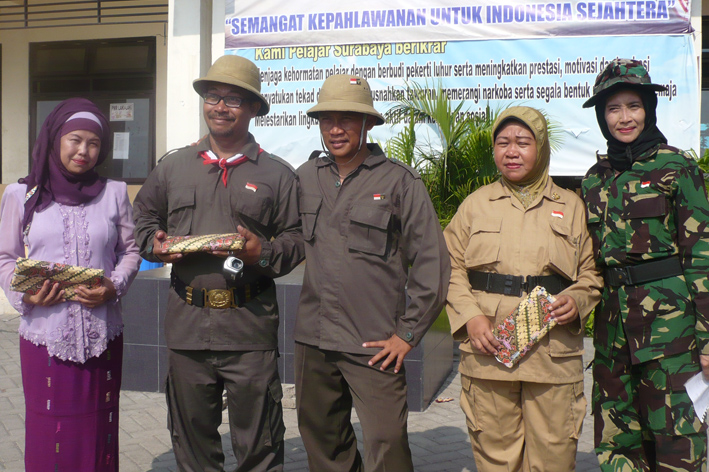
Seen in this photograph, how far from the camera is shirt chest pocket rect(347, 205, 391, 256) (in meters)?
3.03

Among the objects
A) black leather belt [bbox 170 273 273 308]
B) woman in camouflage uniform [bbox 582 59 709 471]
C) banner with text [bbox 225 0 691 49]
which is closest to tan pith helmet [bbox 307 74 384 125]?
black leather belt [bbox 170 273 273 308]

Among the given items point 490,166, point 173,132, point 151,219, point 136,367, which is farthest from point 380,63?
point 151,219

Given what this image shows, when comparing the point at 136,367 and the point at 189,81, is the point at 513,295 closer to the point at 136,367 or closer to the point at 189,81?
the point at 136,367

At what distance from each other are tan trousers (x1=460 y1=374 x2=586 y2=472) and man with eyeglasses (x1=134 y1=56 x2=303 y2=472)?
0.89 metres

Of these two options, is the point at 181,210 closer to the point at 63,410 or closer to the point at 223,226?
the point at 223,226

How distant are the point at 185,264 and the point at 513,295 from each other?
143cm

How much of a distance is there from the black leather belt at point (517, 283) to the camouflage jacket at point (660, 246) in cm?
23

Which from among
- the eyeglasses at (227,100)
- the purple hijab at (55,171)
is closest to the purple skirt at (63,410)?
the purple hijab at (55,171)

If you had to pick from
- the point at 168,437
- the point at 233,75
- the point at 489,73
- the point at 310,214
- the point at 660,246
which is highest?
the point at 489,73

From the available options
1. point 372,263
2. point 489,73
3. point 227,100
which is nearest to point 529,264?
point 372,263

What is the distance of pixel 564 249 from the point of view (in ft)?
9.88

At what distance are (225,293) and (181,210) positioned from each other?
A: 0.42 meters

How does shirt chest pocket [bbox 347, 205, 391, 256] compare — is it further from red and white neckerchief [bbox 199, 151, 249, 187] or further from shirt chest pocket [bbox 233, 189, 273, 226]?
red and white neckerchief [bbox 199, 151, 249, 187]

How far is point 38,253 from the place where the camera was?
3223 millimetres
